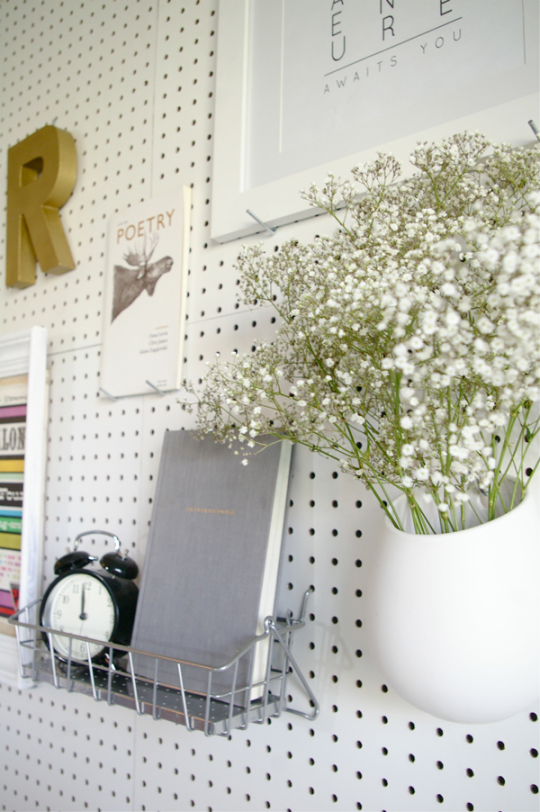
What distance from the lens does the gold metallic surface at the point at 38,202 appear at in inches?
52.2

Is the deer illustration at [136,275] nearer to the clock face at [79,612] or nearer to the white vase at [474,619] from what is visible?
the clock face at [79,612]

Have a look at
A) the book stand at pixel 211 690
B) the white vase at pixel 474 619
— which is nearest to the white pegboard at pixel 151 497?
the book stand at pixel 211 690

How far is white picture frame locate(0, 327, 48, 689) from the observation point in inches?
46.9

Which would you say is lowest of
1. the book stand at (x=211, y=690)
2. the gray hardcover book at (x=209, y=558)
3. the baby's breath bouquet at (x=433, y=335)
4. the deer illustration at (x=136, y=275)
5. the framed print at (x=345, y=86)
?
the book stand at (x=211, y=690)

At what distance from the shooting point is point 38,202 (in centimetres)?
137

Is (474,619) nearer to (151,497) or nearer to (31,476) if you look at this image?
(151,497)

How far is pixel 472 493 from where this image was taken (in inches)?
24.3

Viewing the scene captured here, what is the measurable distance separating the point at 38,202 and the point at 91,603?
3.16ft

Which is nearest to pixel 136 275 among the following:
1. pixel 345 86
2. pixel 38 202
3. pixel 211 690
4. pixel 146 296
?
pixel 146 296

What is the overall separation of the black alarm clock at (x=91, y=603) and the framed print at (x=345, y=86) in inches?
25.0

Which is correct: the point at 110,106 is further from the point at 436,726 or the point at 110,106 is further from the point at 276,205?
the point at 436,726

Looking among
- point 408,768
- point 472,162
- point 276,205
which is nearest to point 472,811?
point 408,768

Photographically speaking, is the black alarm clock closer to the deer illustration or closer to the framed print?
the deer illustration

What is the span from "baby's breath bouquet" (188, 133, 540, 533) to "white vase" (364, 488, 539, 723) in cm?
4
